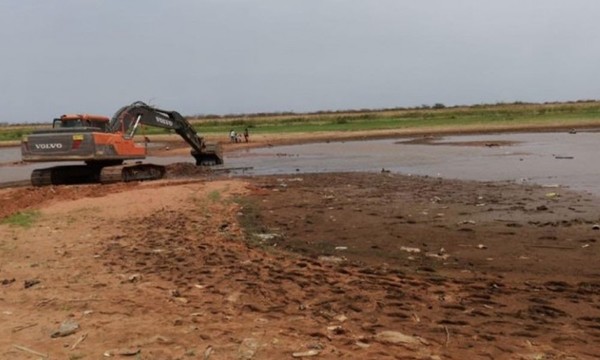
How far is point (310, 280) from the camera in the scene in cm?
698

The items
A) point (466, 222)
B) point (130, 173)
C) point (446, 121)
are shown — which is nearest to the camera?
point (466, 222)

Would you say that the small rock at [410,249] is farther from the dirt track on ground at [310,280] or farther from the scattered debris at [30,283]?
the scattered debris at [30,283]

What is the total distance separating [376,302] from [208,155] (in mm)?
22724

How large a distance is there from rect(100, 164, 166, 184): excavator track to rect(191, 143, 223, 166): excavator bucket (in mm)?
4156

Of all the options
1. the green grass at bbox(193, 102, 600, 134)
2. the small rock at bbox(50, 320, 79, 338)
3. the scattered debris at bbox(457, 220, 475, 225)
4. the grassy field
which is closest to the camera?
the small rock at bbox(50, 320, 79, 338)

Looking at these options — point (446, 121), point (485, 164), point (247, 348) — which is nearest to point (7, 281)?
point (247, 348)

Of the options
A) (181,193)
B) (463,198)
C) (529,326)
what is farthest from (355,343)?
(181,193)

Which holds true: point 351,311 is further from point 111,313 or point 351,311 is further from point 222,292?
point 111,313

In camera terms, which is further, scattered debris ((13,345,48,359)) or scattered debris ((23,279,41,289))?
scattered debris ((23,279,41,289))

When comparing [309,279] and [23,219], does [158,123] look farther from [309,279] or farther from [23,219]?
[309,279]

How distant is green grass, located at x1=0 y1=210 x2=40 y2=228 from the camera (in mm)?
11586

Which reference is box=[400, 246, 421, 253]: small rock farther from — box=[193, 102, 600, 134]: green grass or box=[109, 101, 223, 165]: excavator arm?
box=[193, 102, 600, 134]: green grass

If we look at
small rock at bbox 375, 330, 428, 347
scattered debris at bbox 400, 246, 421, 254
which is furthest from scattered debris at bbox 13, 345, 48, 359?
scattered debris at bbox 400, 246, 421, 254

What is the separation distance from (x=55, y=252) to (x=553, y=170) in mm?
16276
